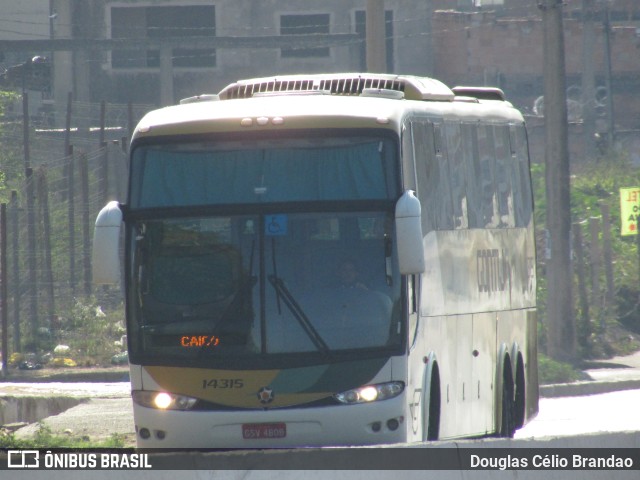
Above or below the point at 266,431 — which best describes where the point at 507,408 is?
below

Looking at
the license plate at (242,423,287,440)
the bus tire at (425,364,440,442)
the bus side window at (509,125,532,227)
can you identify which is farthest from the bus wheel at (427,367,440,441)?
the bus side window at (509,125,532,227)

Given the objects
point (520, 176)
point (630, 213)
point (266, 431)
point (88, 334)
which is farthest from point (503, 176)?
point (630, 213)

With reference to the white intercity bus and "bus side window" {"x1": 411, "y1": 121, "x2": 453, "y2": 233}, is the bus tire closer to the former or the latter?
the white intercity bus

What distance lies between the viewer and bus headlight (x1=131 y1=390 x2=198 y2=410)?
10.6m

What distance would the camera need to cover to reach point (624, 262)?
3055cm

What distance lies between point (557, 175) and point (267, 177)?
13650mm

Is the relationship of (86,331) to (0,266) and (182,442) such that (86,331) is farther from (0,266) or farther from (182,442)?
(182,442)

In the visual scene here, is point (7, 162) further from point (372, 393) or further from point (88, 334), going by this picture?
point (372, 393)

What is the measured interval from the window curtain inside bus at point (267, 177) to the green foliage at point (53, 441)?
2.78m

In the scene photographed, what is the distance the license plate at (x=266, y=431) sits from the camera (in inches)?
409

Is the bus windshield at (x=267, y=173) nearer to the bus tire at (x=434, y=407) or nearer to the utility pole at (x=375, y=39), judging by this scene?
the bus tire at (x=434, y=407)

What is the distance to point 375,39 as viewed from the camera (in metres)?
20.9

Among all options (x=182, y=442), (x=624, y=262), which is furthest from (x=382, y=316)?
(x=624, y=262)

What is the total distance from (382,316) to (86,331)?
13924 millimetres
